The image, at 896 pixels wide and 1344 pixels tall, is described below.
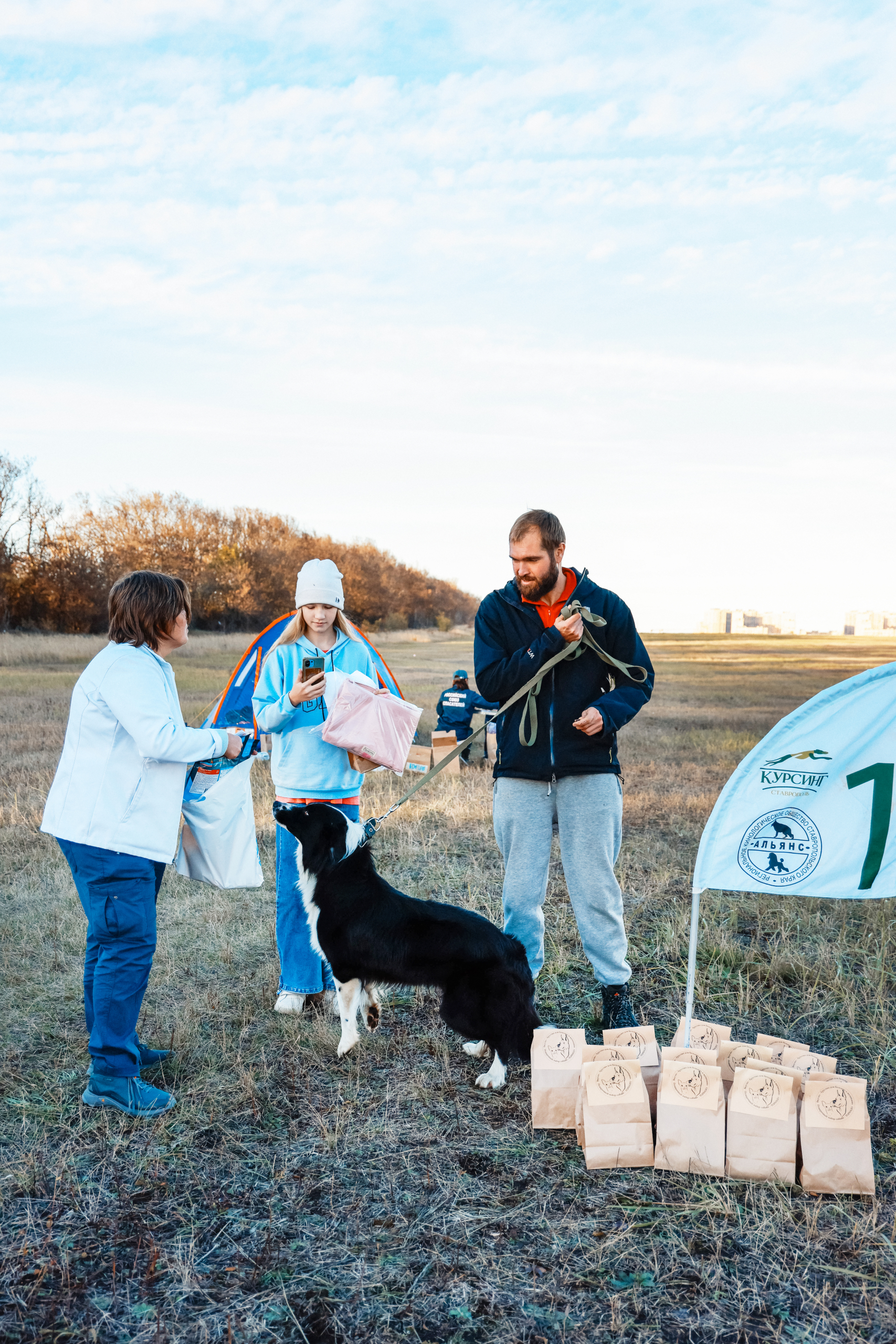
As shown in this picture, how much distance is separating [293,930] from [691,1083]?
84.9 inches

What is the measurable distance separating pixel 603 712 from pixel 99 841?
7.08 feet

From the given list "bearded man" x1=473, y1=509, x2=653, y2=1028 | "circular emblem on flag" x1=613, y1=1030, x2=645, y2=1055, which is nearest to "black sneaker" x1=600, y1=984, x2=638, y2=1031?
"bearded man" x1=473, y1=509, x2=653, y2=1028

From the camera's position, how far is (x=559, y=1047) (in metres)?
3.20

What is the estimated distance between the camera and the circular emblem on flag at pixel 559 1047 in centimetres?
316

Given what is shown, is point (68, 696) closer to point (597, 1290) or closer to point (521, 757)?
point (521, 757)

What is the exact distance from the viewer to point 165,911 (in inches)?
228

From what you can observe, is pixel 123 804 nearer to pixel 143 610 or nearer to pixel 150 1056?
pixel 143 610

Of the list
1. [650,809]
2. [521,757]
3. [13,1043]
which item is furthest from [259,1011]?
[650,809]

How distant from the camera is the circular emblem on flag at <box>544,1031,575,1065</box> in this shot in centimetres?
316

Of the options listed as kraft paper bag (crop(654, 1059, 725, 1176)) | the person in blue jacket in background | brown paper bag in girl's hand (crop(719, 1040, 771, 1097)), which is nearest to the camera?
kraft paper bag (crop(654, 1059, 725, 1176))

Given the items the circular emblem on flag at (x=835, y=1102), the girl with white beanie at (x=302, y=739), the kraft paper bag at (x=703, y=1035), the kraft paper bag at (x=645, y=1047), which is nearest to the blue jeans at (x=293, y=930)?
the girl with white beanie at (x=302, y=739)

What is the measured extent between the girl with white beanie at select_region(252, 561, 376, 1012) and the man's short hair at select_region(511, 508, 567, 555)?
3.15 feet

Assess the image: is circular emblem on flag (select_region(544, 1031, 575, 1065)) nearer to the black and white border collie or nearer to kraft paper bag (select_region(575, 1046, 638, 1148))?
kraft paper bag (select_region(575, 1046, 638, 1148))

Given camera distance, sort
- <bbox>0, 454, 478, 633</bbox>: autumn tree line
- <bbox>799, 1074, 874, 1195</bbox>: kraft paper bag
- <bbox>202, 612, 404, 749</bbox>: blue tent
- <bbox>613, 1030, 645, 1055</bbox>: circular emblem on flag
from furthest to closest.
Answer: <bbox>0, 454, 478, 633</bbox>: autumn tree line < <bbox>202, 612, 404, 749</bbox>: blue tent < <bbox>613, 1030, 645, 1055</bbox>: circular emblem on flag < <bbox>799, 1074, 874, 1195</bbox>: kraft paper bag
